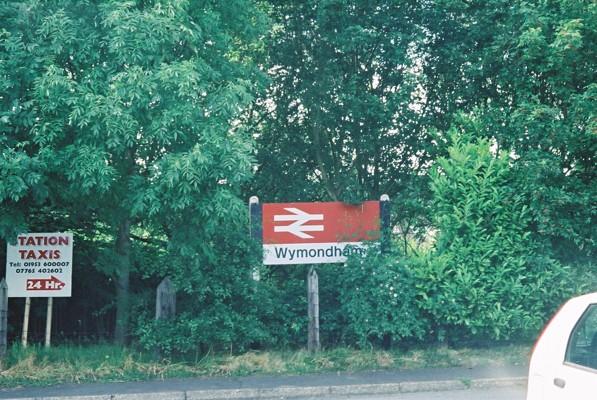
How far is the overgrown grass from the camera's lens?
435 inches

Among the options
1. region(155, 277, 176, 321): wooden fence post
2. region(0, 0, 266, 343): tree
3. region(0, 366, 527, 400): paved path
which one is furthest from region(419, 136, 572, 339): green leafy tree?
region(155, 277, 176, 321): wooden fence post

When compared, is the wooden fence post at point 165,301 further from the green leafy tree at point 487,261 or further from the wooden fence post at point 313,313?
the green leafy tree at point 487,261

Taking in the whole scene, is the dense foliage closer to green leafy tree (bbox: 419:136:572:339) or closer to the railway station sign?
green leafy tree (bbox: 419:136:572:339)

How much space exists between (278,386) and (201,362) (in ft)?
6.14

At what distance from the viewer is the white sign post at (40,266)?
12.7m

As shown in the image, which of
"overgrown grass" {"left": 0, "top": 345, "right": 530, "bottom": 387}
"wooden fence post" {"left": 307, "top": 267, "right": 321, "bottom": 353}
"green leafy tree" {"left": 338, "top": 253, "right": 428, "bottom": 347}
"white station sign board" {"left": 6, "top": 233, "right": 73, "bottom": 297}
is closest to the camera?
"overgrown grass" {"left": 0, "top": 345, "right": 530, "bottom": 387}

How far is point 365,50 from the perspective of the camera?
1557 cm

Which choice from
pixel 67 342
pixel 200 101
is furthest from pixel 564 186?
pixel 67 342

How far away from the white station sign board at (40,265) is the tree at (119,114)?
138cm

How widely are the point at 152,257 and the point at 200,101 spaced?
422 centimetres

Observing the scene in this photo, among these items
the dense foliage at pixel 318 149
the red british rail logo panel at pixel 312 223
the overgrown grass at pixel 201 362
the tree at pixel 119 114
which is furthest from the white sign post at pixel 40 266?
the red british rail logo panel at pixel 312 223

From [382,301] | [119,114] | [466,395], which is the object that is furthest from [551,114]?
[119,114]

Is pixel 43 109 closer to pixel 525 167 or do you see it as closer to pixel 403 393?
pixel 403 393

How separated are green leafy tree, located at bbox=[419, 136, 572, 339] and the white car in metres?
7.32
